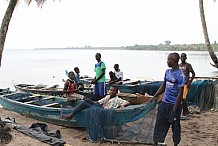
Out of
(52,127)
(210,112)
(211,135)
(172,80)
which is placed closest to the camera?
(172,80)

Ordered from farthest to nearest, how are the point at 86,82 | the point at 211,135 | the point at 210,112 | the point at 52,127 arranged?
1. the point at 86,82
2. the point at 210,112
3. the point at 52,127
4. the point at 211,135

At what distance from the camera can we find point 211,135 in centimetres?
664

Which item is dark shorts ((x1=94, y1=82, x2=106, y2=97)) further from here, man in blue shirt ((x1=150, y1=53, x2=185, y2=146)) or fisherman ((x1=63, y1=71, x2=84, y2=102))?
man in blue shirt ((x1=150, y1=53, x2=185, y2=146))

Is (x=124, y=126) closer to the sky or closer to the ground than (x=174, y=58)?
closer to the ground

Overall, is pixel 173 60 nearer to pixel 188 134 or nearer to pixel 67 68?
pixel 188 134

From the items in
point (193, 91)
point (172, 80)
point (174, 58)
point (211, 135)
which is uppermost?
point (174, 58)

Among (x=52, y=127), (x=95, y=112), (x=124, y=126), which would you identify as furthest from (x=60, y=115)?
(x=124, y=126)

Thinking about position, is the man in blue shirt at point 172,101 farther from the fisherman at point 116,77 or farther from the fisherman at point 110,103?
the fisherman at point 116,77

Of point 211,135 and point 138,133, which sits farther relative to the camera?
point 211,135

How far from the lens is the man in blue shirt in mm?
4926

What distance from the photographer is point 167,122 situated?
5.14 metres

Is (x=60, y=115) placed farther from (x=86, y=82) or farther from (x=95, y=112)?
(x=86, y=82)

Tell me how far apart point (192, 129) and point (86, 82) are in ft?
22.9

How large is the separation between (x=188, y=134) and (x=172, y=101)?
2.09m
